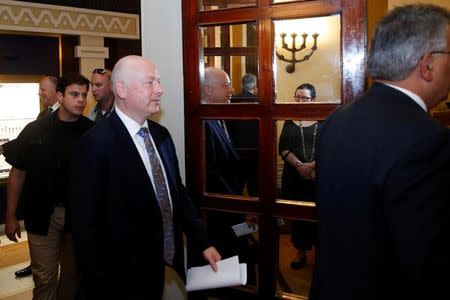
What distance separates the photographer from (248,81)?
1.81 metres

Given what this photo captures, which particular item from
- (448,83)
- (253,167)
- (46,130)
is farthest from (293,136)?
(46,130)

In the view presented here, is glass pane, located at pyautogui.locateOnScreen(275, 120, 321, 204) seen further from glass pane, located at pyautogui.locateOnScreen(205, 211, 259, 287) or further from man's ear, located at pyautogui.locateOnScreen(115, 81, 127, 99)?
man's ear, located at pyautogui.locateOnScreen(115, 81, 127, 99)

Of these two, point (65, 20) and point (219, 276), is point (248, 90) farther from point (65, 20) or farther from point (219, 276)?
point (65, 20)

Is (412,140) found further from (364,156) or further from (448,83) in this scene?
(448,83)

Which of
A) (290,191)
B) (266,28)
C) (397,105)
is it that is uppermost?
(266,28)

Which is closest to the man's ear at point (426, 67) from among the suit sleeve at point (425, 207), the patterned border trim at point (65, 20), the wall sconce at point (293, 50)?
the suit sleeve at point (425, 207)

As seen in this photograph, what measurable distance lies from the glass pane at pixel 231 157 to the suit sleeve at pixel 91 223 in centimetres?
52

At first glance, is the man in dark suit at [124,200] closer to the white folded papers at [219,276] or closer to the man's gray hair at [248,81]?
the white folded papers at [219,276]

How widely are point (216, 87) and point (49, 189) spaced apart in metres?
1.24

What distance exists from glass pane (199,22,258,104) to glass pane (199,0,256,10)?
0.25 feet

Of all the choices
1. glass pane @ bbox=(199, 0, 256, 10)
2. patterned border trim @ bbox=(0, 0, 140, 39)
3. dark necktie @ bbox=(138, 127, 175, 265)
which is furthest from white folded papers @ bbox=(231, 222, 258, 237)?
patterned border trim @ bbox=(0, 0, 140, 39)

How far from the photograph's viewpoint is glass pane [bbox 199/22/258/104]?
1.78 m

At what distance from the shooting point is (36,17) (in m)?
4.89

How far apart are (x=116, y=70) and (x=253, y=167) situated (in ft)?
2.28
